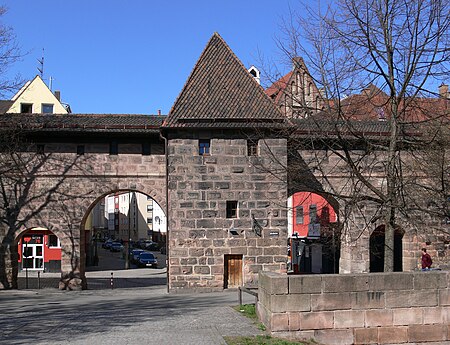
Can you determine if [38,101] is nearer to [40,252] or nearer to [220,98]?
[40,252]

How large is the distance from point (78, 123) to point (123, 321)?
40.9 feet

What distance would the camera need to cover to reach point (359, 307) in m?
11.8

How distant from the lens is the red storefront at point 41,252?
1690 inches

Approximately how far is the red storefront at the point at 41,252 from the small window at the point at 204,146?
23865mm

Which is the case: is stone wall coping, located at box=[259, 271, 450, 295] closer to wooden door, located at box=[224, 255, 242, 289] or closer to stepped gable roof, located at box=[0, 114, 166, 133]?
wooden door, located at box=[224, 255, 242, 289]

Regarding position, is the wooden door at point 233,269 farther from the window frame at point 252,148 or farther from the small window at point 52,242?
the small window at point 52,242

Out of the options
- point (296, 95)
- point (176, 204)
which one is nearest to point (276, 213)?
point (176, 204)

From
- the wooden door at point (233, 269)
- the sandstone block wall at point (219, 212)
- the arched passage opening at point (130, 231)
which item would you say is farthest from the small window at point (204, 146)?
the arched passage opening at point (130, 231)

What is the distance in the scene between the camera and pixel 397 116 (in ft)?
49.2

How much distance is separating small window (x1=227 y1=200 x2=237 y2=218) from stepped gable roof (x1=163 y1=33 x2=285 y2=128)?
2.88m

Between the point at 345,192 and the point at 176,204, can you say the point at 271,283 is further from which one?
the point at 345,192

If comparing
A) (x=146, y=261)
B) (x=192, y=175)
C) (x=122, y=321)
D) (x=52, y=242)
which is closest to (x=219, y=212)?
(x=192, y=175)

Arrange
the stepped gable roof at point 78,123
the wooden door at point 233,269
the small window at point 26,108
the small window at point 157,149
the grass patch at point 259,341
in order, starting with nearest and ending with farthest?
the grass patch at point 259,341 → the wooden door at point 233,269 → the stepped gable roof at point 78,123 → the small window at point 157,149 → the small window at point 26,108

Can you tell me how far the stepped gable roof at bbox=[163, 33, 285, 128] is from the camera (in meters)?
22.2
